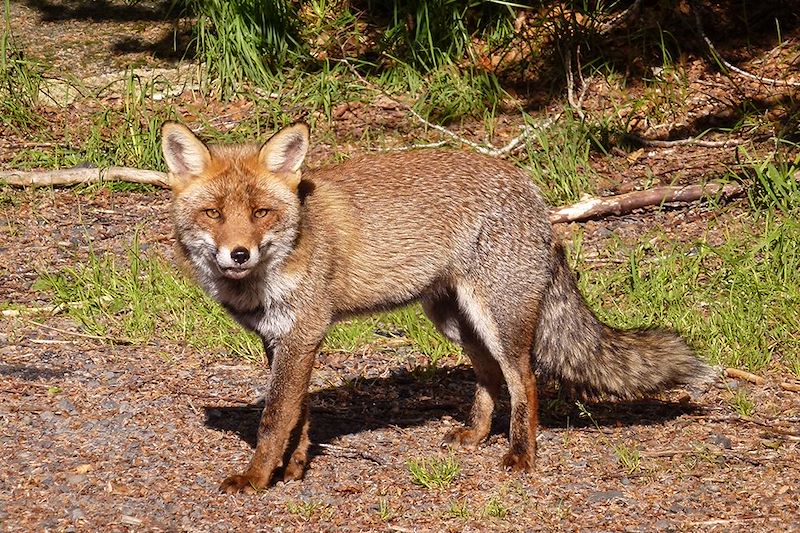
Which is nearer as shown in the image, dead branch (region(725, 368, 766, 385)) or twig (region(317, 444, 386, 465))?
twig (region(317, 444, 386, 465))

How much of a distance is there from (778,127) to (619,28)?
1805 millimetres

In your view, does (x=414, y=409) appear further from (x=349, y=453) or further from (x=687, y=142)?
(x=687, y=142)

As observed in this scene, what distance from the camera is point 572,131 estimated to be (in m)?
8.30

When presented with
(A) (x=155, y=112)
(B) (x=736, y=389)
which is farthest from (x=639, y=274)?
(A) (x=155, y=112)

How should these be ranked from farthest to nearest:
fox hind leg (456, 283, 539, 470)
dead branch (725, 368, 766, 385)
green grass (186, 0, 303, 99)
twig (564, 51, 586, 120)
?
green grass (186, 0, 303, 99)
twig (564, 51, 586, 120)
dead branch (725, 368, 766, 385)
fox hind leg (456, 283, 539, 470)

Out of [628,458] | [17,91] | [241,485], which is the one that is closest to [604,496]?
[628,458]

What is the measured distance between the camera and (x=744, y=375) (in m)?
5.98

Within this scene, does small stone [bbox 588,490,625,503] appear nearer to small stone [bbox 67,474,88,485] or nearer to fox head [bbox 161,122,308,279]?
fox head [bbox 161,122,308,279]

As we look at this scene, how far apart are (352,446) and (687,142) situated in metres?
4.27

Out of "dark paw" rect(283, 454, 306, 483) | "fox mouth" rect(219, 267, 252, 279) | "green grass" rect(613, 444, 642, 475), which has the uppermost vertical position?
"fox mouth" rect(219, 267, 252, 279)

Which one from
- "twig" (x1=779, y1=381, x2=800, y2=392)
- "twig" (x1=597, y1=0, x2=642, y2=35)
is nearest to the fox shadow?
"twig" (x1=779, y1=381, x2=800, y2=392)

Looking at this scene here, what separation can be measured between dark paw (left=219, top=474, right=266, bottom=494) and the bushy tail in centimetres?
149

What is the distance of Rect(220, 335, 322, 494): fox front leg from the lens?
4.75 m

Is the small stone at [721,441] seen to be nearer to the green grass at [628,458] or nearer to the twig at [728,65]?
the green grass at [628,458]
